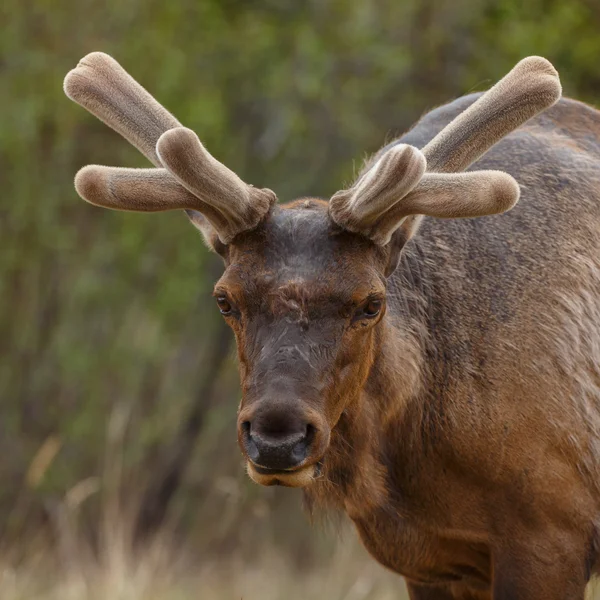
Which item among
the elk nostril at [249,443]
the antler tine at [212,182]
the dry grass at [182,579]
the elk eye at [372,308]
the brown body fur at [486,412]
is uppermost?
the antler tine at [212,182]

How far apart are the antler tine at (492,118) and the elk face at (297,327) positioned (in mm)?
492

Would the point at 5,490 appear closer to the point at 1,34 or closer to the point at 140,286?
the point at 140,286

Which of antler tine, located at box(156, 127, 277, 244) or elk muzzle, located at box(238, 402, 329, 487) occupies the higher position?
antler tine, located at box(156, 127, 277, 244)

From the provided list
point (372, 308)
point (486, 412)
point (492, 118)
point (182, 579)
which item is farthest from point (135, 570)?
point (492, 118)

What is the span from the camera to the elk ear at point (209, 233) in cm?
506

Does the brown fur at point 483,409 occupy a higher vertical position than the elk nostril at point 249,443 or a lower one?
lower

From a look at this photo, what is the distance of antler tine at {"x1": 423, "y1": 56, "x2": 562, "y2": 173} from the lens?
200 inches

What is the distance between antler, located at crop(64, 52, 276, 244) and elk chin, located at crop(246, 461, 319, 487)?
928 mm

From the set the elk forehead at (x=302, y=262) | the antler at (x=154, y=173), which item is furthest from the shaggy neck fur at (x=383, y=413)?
the antler at (x=154, y=173)

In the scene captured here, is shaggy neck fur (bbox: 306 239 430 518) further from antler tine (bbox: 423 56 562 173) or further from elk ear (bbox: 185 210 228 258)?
elk ear (bbox: 185 210 228 258)

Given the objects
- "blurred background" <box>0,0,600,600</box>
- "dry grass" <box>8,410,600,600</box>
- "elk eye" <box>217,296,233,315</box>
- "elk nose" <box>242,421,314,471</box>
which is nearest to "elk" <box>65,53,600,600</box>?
"elk eye" <box>217,296,233,315</box>

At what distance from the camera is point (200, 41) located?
475 inches

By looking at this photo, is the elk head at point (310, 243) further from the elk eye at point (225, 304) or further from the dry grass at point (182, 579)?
the dry grass at point (182, 579)

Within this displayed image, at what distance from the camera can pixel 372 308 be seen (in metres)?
4.73
